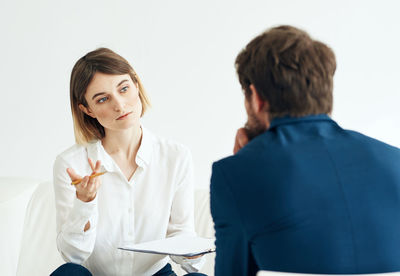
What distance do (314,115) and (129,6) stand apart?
2404 mm

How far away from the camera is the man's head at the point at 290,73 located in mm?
1102

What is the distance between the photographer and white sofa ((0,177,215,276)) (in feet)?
7.80

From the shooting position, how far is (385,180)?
3.49ft

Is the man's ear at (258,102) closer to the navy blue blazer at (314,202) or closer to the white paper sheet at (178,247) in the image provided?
the navy blue blazer at (314,202)

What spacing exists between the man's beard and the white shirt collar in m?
0.80

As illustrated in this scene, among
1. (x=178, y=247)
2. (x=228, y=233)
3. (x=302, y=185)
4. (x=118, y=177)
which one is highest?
(x=302, y=185)

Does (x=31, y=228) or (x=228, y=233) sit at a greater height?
(x=228, y=233)

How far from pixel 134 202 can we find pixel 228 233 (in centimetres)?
91

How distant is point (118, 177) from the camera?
77.5 inches

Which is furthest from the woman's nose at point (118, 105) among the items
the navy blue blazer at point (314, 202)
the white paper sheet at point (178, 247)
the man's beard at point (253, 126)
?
the navy blue blazer at point (314, 202)

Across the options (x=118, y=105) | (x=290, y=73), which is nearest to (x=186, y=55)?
(x=118, y=105)

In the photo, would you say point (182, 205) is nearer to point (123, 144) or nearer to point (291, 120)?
point (123, 144)

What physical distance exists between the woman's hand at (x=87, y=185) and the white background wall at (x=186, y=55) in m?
1.68

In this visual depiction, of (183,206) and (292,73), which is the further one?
(183,206)
